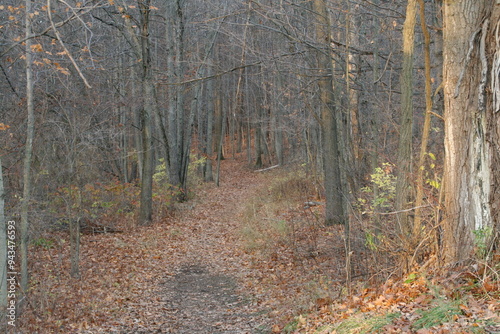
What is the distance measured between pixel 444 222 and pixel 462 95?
1.50 meters

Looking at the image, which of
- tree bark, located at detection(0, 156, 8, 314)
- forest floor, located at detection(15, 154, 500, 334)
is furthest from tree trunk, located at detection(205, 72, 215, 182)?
tree bark, located at detection(0, 156, 8, 314)

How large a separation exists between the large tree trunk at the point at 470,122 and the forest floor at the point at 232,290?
72 cm

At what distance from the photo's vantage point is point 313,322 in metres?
5.32

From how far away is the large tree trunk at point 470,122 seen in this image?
4.53m

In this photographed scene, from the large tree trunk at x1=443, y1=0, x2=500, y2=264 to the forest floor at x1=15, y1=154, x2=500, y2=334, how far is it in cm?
72

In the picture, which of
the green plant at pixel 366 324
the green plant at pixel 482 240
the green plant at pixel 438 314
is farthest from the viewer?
the green plant at pixel 482 240

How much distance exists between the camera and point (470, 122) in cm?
470

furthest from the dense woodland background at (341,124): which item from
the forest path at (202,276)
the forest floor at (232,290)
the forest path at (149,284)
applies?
the forest path at (202,276)

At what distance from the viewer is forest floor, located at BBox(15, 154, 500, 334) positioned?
4344mm

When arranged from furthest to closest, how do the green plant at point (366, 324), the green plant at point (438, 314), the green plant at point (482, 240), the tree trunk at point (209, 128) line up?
the tree trunk at point (209, 128) → the green plant at point (482, 240) → the green plant at point (366, 324) → the green plant at point (438, 314)

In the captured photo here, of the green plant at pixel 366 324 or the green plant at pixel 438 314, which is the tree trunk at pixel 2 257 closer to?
the green plant at pixel 366 324

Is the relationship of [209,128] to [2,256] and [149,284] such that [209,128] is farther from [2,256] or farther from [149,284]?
[2,256]

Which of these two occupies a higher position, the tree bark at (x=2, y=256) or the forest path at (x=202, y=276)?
the tree bark at (x=2, y=256)

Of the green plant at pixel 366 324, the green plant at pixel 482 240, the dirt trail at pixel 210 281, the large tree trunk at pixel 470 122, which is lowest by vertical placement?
Answer: the dirt trail at pixel 210 281
